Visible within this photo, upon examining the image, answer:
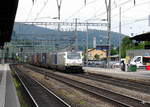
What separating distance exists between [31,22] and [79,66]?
14029 millimetres

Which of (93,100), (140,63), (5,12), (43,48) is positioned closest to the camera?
(93,100)

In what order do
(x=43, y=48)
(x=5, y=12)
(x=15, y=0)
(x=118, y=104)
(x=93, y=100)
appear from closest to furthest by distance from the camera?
(x=118, y=104)
(x=93, y=100)
(x=15, y=0)
(x=5, y=12)
(x=43, y=48)

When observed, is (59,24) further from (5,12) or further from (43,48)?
(43,48)

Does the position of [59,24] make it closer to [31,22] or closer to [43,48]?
[31,22]

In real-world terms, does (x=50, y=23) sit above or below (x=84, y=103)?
above

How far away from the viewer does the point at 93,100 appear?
592 inches

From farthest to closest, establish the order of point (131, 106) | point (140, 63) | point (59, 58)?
1. point (140, 63)
2. point (59, 58)
3. point (131, 106)

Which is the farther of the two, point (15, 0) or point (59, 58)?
point (59, 58)

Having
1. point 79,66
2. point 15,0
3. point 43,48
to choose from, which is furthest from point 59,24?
point 43,48

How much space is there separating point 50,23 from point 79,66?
13.9 m

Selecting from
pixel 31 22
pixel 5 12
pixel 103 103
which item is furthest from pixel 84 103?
pixel 31 22

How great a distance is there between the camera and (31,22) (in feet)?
168

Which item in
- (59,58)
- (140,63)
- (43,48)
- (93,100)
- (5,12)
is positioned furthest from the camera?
(43,48)

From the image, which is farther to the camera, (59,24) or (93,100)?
(59,24)
